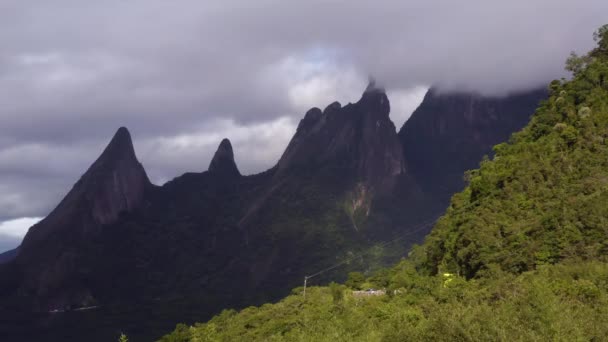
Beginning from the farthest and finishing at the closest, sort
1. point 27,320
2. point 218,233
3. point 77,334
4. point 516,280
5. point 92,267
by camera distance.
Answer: point 218,233 < point 92,267 < point 27,320 < point 77,334 < point 516,280

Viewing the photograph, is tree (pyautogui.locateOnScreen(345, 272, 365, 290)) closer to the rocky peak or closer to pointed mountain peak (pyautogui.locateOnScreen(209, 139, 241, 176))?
the rocky peak

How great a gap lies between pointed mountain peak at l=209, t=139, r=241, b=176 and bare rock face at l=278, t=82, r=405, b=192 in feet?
61.9

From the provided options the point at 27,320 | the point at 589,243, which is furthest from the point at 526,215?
the point at 27,320

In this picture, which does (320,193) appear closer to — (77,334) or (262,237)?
(262,237)

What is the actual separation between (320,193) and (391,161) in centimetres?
1958

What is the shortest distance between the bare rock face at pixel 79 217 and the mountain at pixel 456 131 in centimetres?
7409

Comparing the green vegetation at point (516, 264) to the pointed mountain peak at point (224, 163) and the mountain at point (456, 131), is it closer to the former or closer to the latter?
the mountain at point (456, 131)

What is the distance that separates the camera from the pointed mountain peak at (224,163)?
17062cm

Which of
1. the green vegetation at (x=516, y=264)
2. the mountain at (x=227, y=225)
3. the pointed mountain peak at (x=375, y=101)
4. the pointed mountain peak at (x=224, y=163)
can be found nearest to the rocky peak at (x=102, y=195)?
the mountain at (x=227, y=225)

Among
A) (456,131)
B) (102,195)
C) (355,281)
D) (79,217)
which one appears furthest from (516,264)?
(456,131)

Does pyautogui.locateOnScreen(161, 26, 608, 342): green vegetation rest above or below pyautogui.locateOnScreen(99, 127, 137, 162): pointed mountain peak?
below

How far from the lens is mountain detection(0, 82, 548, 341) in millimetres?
116938

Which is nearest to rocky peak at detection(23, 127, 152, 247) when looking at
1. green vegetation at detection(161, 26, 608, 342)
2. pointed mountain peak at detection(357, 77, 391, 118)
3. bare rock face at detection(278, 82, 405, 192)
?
bare rock face at detection(278, 82, 405, 192)

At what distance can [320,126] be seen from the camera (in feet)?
517
